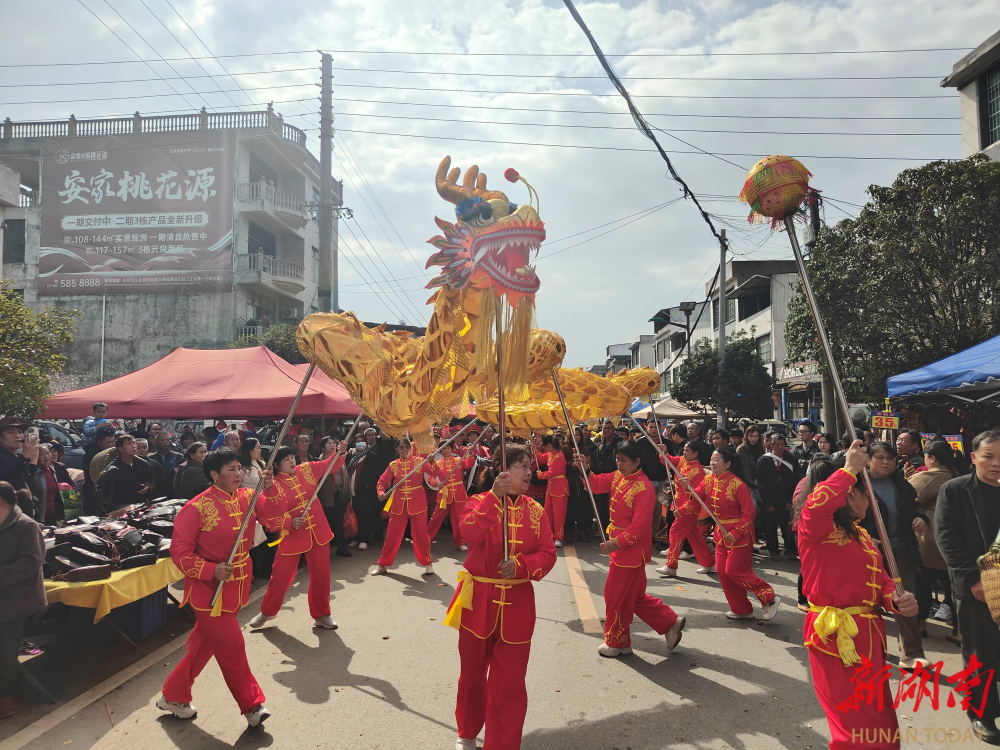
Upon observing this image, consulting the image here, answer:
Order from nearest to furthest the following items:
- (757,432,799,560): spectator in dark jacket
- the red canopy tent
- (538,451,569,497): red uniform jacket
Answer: (757,432,799,560): spectator in dark jacket
(538,451,569,497): red uniform jacket
the red canopy tent

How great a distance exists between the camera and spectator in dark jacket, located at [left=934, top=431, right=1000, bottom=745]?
10.7 feet

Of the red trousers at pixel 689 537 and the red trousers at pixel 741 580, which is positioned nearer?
the red trousers at pixel 741 580

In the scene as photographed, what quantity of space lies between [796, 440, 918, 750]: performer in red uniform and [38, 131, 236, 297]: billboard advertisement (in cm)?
2368

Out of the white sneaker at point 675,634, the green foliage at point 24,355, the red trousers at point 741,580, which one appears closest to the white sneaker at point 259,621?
the white sneaker at point 675,634

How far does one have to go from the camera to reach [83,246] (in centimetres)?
2272

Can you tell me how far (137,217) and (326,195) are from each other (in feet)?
50.2

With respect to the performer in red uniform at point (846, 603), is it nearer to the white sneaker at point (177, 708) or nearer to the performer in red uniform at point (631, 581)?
the performer in red uniform at point (631, 581)

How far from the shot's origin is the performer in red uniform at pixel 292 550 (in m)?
5.22

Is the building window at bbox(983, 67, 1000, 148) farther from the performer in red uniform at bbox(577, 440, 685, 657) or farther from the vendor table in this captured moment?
the vendor table

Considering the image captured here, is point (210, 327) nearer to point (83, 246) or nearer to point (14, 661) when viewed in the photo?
point (83, 246)

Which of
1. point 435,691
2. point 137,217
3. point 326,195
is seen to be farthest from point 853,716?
point 137,217

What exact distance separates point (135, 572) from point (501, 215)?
12.5 feet

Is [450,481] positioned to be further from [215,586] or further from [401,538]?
[215,586]

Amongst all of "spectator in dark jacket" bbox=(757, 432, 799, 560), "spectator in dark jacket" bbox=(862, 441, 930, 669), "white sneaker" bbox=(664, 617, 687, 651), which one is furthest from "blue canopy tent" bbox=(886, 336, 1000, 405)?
"white sneaker" bbox=(664, 617, 687, 651)
